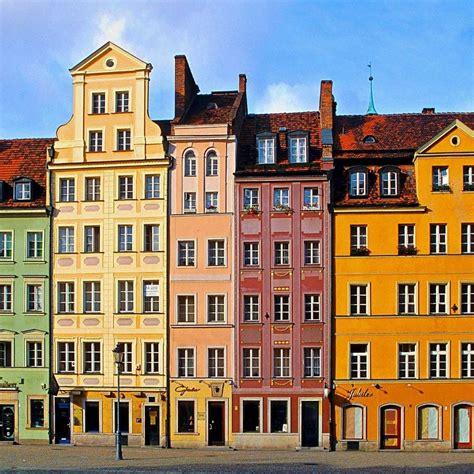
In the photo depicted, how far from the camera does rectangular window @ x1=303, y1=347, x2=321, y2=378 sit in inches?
1783

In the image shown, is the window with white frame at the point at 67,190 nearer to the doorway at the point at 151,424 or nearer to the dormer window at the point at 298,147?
the dormer window at the point at 298,147

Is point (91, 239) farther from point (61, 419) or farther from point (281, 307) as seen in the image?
point (281, 307)

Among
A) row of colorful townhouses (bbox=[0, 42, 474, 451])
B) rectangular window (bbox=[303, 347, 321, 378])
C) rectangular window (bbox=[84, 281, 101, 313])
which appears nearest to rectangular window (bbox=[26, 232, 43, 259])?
row of colorful townhouses (bbox=[0, 42, 474, 451])

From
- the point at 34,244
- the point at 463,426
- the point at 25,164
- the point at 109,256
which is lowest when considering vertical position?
the point at 463,426

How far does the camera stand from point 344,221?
45.8m

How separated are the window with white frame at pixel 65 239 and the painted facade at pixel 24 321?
0.70m

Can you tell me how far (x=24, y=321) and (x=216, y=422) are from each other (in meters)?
11.7

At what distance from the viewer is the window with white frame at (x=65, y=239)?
157 feet

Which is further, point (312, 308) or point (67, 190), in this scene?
point (67, 190)

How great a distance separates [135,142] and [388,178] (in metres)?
13.6

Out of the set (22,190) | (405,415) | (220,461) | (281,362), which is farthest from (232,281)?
(22,190)

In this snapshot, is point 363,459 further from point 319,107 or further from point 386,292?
point 319,107

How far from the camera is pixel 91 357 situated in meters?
47.1

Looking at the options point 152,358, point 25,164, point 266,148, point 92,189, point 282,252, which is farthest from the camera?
point 25,164
